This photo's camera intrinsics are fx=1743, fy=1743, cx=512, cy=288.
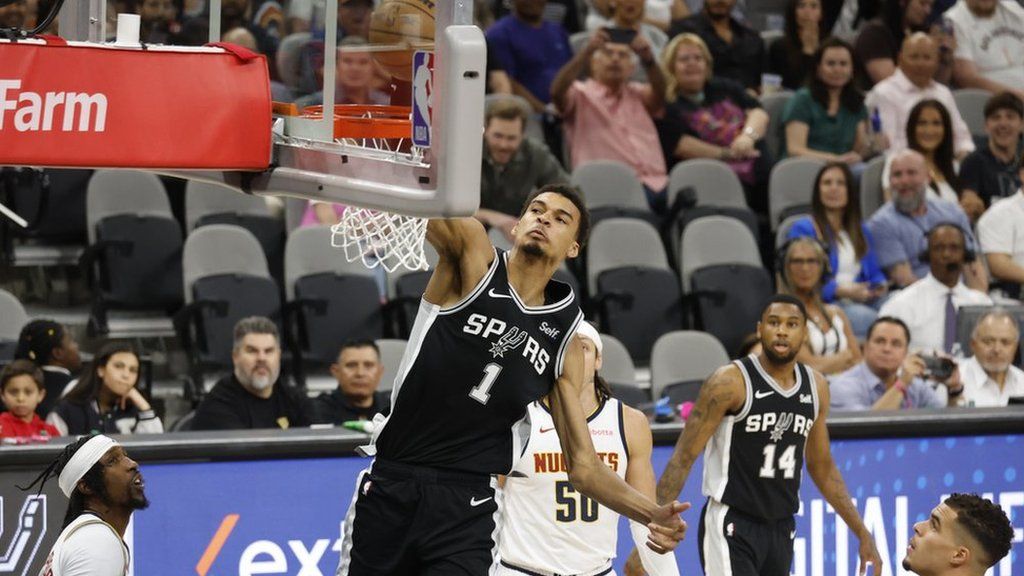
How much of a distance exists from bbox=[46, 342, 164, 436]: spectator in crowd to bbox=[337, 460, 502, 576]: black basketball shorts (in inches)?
120

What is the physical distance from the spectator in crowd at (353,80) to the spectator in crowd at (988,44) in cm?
953

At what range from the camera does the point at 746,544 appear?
7750mm

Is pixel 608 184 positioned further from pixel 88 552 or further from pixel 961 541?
pixel 88 552

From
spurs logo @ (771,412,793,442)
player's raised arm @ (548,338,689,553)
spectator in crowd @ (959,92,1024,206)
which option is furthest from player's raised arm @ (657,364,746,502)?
spectator in crowd @ (959,92,1024,206)

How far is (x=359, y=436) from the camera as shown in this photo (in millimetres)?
7898

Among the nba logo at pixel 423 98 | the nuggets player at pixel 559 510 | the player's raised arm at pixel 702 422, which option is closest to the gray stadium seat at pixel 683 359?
the player's raised arm at pixel 702 422

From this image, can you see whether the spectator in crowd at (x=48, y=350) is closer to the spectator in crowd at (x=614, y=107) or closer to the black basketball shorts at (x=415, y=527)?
the black basketball shorts at (x=415, y=527)

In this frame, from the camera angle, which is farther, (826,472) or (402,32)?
(826,472)

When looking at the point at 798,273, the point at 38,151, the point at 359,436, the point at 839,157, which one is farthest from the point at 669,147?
the point at 38,151

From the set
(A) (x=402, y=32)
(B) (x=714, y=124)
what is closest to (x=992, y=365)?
(B) (x=714, y=124)

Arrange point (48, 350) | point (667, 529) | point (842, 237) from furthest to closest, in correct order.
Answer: point (842, 237), point (48, 350), point (667, 529)

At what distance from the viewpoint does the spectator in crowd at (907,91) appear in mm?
12672

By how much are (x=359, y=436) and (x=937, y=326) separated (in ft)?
13.7

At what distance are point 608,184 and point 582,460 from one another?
5874 millimetres
